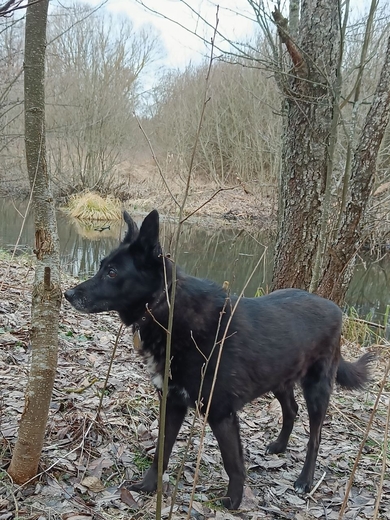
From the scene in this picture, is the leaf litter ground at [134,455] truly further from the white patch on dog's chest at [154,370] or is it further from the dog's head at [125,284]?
the dog's head at [125,284]

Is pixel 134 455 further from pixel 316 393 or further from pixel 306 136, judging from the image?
pixel 306 136

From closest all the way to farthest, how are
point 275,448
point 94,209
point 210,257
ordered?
point 275,448 → point 210,257 → point 94,209

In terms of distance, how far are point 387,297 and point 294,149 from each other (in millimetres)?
7338

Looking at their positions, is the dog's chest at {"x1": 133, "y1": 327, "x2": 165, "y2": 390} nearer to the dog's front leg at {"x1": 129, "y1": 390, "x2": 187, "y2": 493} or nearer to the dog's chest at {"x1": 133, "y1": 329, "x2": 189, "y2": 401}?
the dog's chest at {"x1": 133, "y1": 329, "x2": 189, "y2": 401}

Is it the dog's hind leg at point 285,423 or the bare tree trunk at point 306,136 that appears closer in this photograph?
the dog's hind leg at point 285,423

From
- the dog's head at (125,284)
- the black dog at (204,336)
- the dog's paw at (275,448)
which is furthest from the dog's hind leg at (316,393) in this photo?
the dog's head at (125,284)

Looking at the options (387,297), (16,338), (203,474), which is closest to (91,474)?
(203,474)

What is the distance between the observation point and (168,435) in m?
2.86

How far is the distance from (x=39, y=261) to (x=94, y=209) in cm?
1796

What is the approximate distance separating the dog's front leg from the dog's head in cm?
57

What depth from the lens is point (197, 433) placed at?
3.56 meters

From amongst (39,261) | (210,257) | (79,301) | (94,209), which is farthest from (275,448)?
(94,209)

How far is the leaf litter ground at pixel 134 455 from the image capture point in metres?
2.51

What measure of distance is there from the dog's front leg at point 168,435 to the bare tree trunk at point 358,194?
3.65 meters
